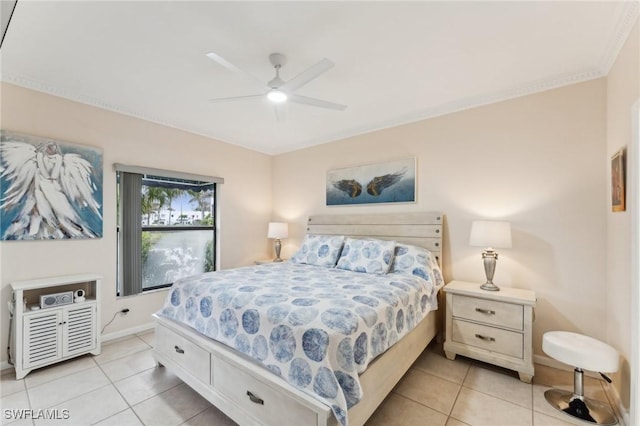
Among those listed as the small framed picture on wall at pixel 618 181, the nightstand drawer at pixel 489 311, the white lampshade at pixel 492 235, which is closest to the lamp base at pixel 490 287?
the nightstand drawer at pixel 489 311

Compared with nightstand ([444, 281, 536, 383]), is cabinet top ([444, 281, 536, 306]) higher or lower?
higher

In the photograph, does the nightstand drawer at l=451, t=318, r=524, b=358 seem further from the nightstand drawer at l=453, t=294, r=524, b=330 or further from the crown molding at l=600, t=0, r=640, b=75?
the crown molding at l=600, t=0, r=640, b=75

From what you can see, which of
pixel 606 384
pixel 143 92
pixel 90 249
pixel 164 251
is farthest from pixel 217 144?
pixel 606 384

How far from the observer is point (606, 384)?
7.22ft

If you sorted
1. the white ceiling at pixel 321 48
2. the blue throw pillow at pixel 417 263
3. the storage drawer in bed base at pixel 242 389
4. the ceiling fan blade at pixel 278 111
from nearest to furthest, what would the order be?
the storage drawer in bed base at pixel 242 389
the white ceiling at pixel 321 48
the ceiling fan blade at pixel 278 111
the blue throw pillow at pixel 417 263

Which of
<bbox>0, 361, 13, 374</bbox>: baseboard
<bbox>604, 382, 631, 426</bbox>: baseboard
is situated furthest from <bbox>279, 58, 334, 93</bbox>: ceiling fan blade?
<bbox>0, 361, 13, 374</bbox>: baseboard

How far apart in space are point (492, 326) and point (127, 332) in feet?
12.5

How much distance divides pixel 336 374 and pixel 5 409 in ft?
7.77

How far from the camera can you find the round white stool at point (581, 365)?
71.7 inches

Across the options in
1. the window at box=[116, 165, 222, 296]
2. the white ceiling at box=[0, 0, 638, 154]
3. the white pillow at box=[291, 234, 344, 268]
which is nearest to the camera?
the white ceiling at box=[0, 0, 638, 154]

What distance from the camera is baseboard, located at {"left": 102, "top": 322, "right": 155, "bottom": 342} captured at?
3.04 metres

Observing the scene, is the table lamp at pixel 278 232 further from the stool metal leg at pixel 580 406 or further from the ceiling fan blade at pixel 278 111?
the stool metal leg at pixel 580 406

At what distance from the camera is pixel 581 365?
1862 millimetres

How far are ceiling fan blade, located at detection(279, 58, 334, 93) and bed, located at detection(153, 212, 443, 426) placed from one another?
1.55 metres
